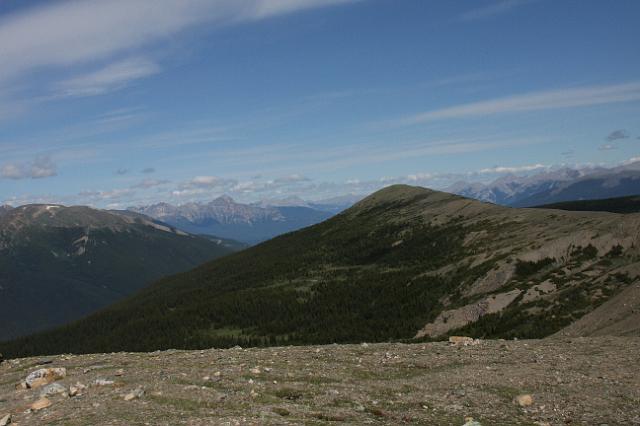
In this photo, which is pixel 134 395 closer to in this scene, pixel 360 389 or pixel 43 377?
pixel 360 389

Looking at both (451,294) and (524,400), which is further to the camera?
(451,294)

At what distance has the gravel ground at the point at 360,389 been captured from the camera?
20.0 meters

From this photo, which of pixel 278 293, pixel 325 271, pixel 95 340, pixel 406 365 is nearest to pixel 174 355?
pixel 406 365

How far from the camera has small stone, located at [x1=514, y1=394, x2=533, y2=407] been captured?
22.1m

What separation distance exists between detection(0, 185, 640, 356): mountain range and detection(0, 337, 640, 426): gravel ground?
21.1 meters

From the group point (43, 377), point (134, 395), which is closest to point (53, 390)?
point (43, 377)

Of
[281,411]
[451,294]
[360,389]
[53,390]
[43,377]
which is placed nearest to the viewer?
[281,411]

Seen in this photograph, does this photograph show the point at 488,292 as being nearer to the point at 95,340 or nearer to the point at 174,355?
the point at 174,355

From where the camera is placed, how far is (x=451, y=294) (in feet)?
347

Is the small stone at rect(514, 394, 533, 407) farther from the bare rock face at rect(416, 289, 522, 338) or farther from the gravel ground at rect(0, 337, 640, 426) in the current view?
the bare rock face at rect(416, 289, 522, 338)

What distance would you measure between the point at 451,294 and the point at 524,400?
3396 inches

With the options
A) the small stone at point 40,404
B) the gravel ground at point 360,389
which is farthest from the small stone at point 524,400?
the small stone at point 40,404

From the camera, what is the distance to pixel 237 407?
67.9 feet

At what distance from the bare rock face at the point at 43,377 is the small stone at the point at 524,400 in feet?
85.9
